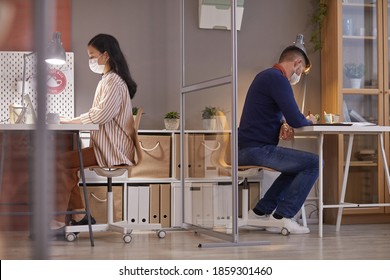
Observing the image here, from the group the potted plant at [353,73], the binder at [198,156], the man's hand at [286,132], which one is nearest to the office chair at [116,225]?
the binder at [198,156]

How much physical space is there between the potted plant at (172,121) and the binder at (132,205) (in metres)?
0.50

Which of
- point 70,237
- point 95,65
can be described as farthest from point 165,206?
point 95,65

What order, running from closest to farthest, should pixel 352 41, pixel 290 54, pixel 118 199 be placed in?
pixel 290 54, pixel 118 199, pixel 352 41

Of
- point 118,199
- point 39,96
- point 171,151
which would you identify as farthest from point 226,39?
point 39,96

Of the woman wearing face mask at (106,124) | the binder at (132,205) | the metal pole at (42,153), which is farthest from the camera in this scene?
the binder at (132,205)

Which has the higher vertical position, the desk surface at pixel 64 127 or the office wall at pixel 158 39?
the office wall at pixel 158 39

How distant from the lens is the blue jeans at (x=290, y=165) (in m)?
3.92

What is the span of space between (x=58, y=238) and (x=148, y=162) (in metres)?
0.91

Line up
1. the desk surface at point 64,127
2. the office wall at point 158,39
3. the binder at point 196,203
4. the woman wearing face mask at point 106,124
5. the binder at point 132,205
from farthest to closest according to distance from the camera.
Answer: the office wall at point 158,39, the binder at point 132,205, the binder at point 196,203, the woman wearing face mask at point 106,124, the desk surface at point 64,127

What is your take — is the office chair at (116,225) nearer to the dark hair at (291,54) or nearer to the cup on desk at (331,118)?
the dark hair at (291,54)

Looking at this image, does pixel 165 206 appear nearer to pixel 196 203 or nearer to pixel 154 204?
pixel 154 204

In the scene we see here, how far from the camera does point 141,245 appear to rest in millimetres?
3633

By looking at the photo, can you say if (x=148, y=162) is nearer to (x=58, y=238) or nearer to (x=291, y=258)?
(x=58, y=238)

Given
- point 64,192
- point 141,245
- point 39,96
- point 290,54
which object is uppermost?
point 290,54
